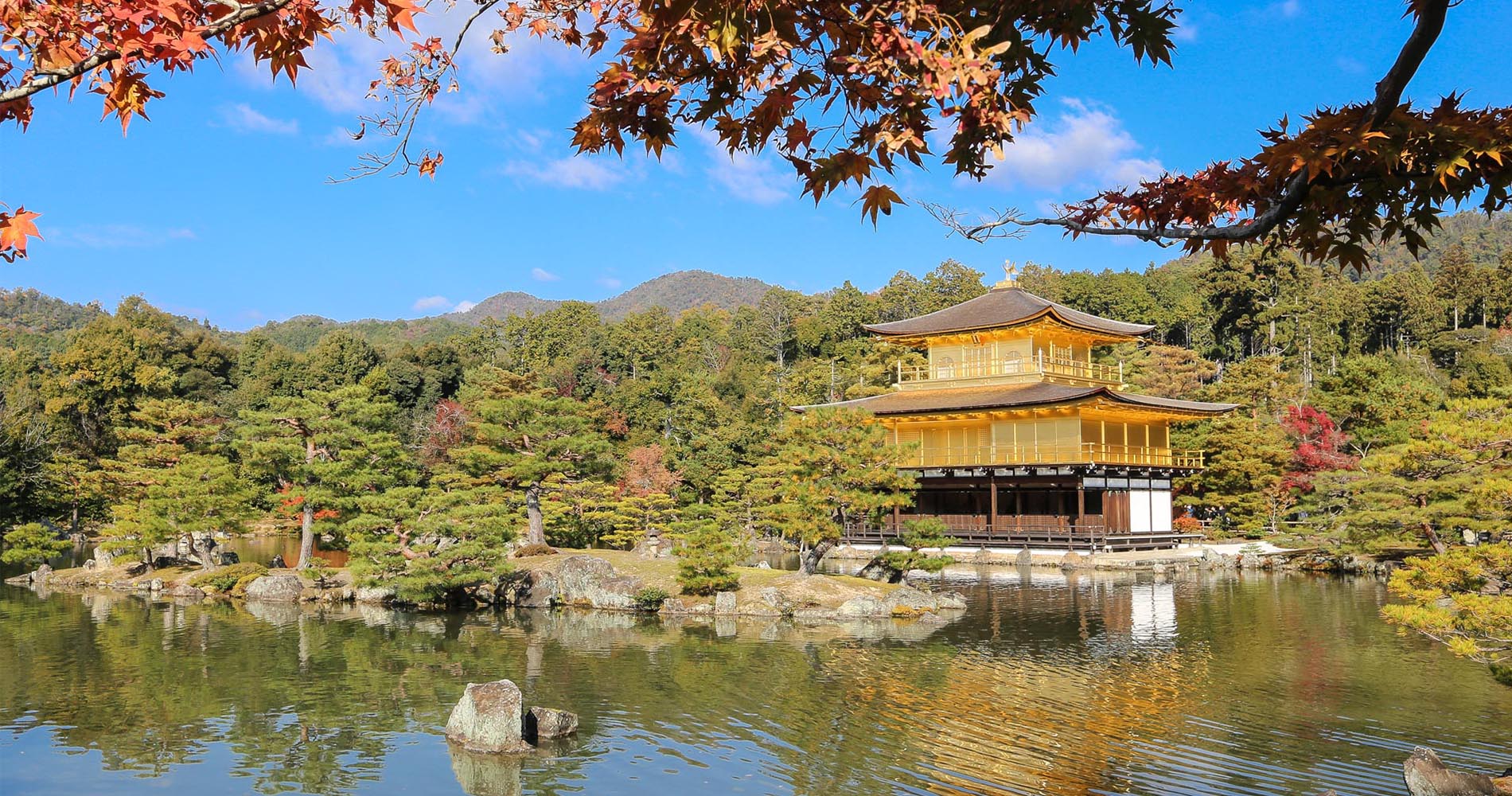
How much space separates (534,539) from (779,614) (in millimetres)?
7059

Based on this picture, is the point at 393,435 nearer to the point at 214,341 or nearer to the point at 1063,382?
the point at 1063,382

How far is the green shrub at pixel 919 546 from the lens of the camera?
17766 mm

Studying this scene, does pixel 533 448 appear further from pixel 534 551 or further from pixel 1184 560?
pixel 1184 560

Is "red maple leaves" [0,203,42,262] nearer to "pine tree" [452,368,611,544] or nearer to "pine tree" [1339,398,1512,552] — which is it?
"pine tree" [1339,398,1512,552]

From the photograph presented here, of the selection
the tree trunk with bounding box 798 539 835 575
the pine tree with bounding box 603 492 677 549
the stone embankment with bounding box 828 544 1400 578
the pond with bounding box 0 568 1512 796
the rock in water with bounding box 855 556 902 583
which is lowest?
the pond with bounding box 0 568 1512 796

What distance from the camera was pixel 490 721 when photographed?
8570 mm

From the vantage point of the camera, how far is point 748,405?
42.1 meters

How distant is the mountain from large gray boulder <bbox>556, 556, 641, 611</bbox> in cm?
9971

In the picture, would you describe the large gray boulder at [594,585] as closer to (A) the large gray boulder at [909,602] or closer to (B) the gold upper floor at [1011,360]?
(A) the large gray boulder at [909,602]

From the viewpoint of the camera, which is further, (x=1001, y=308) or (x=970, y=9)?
(x=1001, y=308)

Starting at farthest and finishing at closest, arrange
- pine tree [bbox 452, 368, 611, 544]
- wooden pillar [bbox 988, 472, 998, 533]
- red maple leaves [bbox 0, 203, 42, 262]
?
1. wooden pillar [bbox 988, 472, 998, 533]
2. pine tree [bbox 452, 368, 611, 544]
3. red maple leaves [bbox 0, 203, 42, 262]

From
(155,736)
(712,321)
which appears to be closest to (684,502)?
(155,736)

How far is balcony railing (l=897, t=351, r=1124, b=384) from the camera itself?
100ft

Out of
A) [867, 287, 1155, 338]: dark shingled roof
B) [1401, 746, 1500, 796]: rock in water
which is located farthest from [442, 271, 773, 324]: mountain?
[1401, 746, 1500, 796]: rock in water
